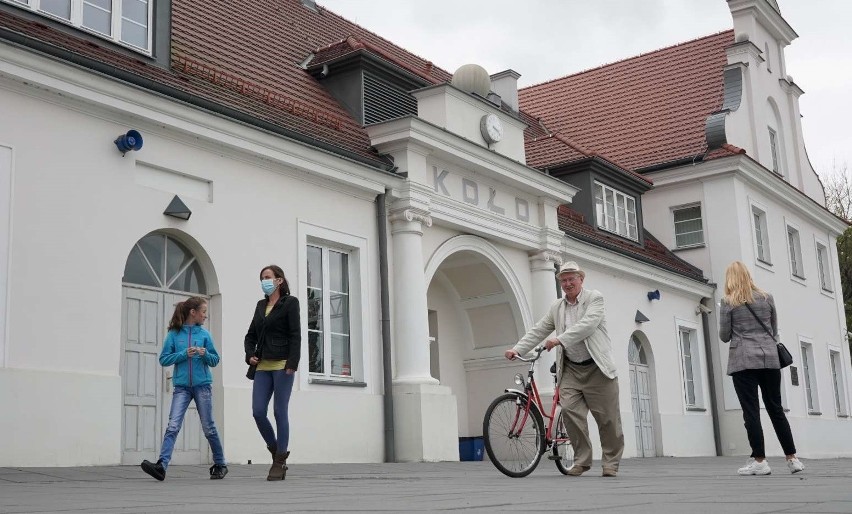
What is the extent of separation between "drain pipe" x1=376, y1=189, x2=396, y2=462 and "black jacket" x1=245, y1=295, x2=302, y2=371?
5.97 metres

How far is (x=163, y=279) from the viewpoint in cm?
1242

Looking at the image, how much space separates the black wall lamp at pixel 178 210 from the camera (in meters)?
12.3

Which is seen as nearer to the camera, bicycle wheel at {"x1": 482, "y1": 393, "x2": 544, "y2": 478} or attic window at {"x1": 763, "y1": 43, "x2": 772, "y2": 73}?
bicycle wheel at {"x1": 482, "y1": 393, "x2": 544, "y2": 478}

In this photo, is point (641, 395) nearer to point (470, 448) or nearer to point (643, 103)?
point (470, 448)

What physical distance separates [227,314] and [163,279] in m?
0.90

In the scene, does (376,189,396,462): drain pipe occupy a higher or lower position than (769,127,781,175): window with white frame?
lower

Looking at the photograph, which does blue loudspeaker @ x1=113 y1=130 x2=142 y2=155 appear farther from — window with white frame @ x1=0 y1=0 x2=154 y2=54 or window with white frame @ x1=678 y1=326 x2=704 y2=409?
window with white frame @ x1=678 y1=326 x2=704 y2=409

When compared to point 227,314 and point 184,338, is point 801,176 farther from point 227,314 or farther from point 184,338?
point 184,338

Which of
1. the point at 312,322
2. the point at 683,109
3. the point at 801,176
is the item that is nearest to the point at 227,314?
the point at 312,322

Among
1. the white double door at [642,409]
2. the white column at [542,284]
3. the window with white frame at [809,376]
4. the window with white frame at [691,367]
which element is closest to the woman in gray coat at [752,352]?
the white column at [542,284]

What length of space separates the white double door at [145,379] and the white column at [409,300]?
12.7ft

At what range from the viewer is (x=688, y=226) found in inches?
1084

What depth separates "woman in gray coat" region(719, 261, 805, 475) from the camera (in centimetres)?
966

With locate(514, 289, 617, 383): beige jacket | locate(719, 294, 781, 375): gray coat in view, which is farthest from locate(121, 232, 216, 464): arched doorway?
locate(719, 294, 781, 375): gray coat
